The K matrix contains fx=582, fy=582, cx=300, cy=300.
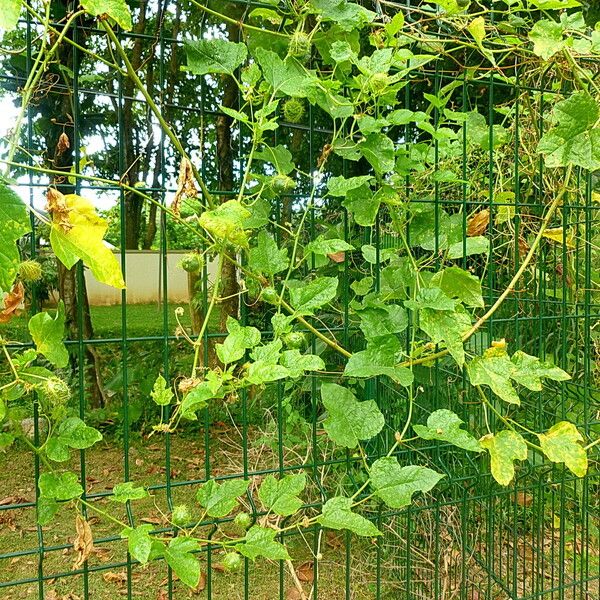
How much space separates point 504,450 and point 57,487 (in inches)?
42.5

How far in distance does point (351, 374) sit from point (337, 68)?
80 cm

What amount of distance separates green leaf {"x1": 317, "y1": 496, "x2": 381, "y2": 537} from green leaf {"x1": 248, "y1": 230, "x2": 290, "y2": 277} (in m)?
0.57

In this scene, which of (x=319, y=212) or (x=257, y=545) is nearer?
(x=257, y=545)

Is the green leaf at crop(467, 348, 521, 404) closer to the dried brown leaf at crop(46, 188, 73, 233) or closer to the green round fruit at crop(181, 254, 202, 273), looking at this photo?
the green round fruit at crop(181, 254, 202, 273)

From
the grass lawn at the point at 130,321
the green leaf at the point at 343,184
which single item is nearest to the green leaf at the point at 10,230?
the green leaf at the point at 343,184

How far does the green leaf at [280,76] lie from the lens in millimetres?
1402

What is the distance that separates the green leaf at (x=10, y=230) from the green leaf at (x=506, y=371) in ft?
3.46

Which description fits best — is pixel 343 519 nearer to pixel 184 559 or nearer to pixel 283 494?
pixel 283 494

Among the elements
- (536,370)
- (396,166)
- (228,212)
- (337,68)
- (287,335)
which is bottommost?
(536,370)

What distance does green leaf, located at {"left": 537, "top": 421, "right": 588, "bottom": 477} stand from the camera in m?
1.54

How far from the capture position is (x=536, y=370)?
1521 millimetres

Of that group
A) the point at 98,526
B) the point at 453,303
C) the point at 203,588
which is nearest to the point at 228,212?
the point at 453,303

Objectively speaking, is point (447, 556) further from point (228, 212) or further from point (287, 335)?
point (228, 212)

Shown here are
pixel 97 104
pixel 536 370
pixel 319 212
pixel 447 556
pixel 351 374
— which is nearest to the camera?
pixel 351 374
